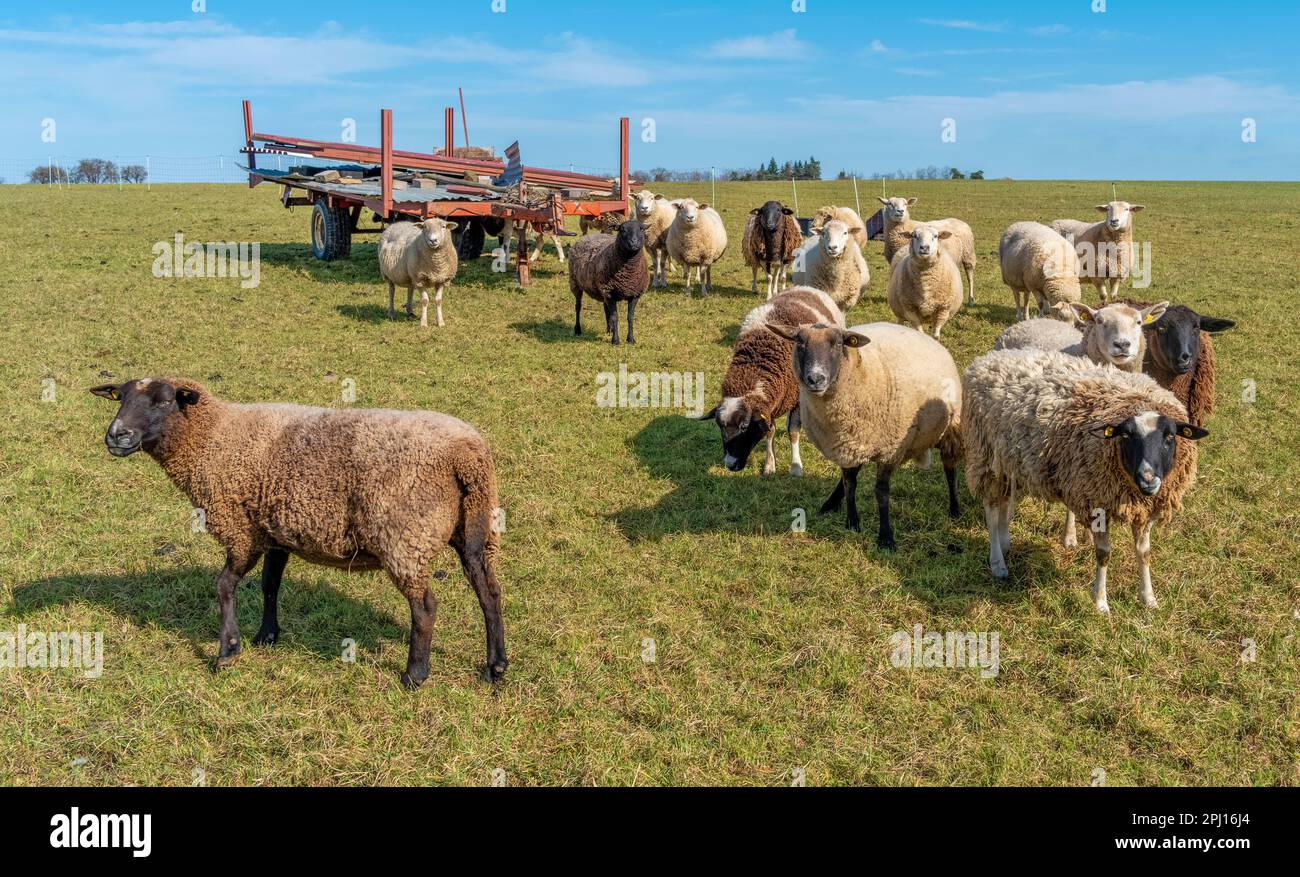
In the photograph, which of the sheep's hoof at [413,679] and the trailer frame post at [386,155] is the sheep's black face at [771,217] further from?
the sheep's hoof at [413,679]

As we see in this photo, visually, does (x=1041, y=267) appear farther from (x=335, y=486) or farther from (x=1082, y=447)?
(x=335, y=486)

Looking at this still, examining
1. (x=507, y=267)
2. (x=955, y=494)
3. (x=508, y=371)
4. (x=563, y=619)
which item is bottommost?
(x=563, y=619)

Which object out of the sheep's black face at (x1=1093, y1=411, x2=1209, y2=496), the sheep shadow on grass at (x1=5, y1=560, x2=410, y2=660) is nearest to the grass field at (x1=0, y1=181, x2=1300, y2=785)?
the sheep shadow on grass at (x1=5, y1=560, x2=410, y2=660)

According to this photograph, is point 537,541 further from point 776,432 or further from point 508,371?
point 508,371

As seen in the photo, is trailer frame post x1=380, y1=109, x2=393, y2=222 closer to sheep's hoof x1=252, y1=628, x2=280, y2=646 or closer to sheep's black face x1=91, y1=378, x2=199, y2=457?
sheep's black face x1=91, y1=378, x2=199, y2=457

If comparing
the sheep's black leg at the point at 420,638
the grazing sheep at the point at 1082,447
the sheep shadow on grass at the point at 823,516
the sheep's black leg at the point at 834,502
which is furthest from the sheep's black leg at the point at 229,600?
the grazing sheep at the point at 1082,447

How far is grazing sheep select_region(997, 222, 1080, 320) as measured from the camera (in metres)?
12.9

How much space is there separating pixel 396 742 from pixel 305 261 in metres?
17.4

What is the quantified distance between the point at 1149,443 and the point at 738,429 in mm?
3499

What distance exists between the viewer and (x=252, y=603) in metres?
5.98

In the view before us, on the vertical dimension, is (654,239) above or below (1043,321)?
above

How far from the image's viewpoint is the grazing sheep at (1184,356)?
7.51 meters
